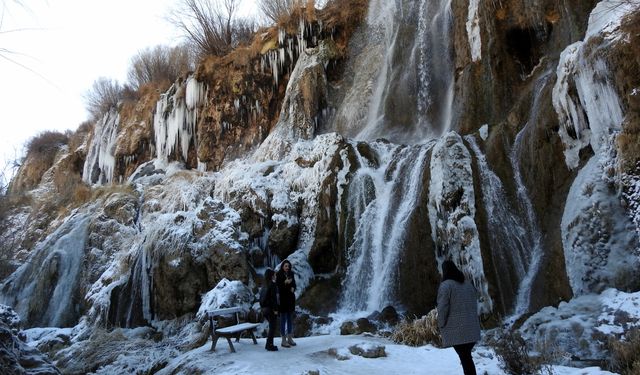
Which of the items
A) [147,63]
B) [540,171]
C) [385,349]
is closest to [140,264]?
[385,349]

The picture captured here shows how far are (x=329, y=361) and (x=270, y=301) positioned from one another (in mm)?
1429

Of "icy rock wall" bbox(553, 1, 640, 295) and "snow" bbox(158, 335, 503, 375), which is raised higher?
"icy rock wall" bbox(553, 1, 640, 295)

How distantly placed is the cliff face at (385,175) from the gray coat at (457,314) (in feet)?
12.9

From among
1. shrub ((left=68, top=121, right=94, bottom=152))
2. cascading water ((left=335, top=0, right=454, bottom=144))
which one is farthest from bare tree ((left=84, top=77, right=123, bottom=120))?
cascading water ((left=335, top=0, right=454, bottom=144))

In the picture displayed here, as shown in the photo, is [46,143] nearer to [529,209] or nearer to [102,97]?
[102,97]

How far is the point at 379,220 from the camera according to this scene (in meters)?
12.5

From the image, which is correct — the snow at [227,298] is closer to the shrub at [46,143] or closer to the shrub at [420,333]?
the shrub at [420,333]

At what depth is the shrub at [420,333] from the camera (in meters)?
7.88

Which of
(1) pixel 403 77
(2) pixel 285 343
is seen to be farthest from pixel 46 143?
(2) pixel 285 343

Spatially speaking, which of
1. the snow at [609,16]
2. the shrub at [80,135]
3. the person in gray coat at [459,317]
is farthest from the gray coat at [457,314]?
the shrub at [80,135]

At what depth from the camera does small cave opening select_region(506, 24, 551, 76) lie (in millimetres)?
13148

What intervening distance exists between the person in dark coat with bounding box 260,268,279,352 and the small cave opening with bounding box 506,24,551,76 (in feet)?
30.8

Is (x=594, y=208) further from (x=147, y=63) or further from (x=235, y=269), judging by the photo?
(x=147, y=63)

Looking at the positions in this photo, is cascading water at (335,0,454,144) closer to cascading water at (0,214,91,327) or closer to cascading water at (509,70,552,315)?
cascading water at (509,70,552,315)
